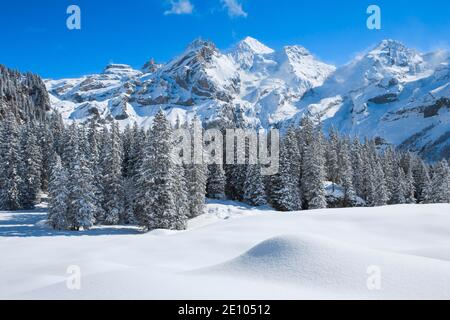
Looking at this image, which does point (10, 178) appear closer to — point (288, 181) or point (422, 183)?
point (288, 181)

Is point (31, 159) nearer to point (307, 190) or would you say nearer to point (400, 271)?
point (307, 190)

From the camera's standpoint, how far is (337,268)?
8766mm

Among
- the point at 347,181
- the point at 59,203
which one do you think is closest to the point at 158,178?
the point at 59,203

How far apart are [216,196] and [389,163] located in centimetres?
3790

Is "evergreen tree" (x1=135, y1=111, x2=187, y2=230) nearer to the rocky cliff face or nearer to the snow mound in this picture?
the snow mound

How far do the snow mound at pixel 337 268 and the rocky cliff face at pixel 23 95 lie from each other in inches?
5355

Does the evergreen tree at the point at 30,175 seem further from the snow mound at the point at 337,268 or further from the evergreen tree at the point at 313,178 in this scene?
the snow mound at the point at 337,268

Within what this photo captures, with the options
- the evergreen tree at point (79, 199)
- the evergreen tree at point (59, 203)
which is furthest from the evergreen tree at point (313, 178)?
the evergreen tree at point (59, 203)

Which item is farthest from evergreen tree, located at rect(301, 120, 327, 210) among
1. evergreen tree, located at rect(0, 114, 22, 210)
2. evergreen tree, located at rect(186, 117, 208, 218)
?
evergreen tree, located at rect(0, 114, 22, 210)

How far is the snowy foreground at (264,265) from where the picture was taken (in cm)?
774

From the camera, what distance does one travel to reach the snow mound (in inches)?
304

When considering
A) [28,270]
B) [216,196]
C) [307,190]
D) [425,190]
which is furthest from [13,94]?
[28,270]

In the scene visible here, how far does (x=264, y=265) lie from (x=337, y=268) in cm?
182

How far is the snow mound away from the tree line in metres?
28.1
